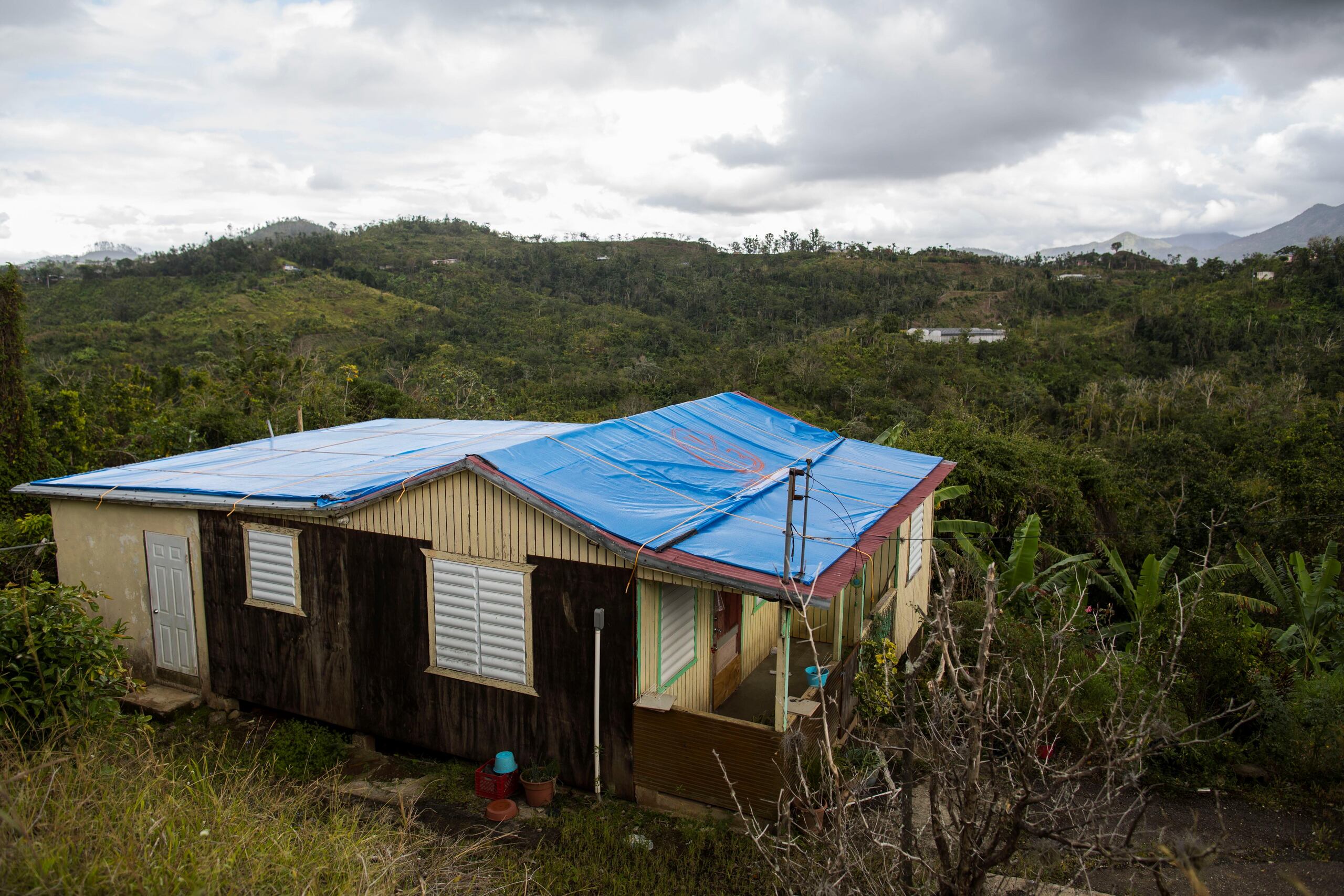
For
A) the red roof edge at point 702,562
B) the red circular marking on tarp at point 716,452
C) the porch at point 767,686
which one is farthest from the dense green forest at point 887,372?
the red roof edge at point 702,562

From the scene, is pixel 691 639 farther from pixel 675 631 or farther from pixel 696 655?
pixel 675 631

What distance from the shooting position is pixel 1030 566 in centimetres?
1073

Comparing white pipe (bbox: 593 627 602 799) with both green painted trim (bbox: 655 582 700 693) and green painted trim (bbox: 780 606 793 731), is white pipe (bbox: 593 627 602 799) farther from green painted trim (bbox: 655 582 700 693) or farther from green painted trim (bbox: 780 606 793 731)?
green painted trim (bbox: 780 606 793 731)

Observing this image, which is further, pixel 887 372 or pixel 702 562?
pixel 887 372

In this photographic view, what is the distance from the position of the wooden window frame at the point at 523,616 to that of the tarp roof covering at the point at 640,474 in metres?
0.78

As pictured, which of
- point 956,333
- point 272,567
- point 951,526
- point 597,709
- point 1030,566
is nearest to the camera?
point 597,709

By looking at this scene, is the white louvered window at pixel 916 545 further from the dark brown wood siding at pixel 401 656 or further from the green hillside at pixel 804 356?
the dark brown wood siding at pixel 401 656

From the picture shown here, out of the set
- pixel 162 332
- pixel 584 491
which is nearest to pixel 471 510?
pixel 584 491

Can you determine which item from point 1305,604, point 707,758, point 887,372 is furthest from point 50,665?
point 887,372

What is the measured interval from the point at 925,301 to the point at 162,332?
51.1 metres

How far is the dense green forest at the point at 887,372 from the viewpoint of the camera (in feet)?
41.8

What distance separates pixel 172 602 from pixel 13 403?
7523 millimetres

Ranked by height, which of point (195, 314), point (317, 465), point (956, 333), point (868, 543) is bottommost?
point (868, 543)

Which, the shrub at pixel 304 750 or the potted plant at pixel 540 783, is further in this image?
the shrub at pixel 304 750
